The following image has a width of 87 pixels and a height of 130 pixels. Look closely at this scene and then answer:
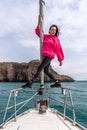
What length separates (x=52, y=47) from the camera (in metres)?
9.16

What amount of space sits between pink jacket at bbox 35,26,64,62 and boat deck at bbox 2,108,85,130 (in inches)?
67.7

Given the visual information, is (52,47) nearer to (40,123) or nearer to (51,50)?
(51,50)

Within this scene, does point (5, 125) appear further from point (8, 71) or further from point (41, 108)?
point (8, 71)

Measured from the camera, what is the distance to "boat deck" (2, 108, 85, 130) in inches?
285

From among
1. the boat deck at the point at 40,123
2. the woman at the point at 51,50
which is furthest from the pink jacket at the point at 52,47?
the boat deck at the point at 40,123

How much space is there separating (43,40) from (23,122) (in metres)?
2.73

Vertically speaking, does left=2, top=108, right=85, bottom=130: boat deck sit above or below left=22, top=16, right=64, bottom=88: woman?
below

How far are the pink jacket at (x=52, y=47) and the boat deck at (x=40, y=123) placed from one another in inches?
67.7

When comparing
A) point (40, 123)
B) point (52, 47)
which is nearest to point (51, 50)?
point (52, 47)

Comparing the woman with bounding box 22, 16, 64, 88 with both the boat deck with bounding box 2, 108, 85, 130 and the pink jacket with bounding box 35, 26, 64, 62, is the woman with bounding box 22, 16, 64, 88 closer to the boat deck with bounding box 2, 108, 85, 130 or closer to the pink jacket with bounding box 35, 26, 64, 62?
the pink jacket with bounding box 35, 26, 64, 62

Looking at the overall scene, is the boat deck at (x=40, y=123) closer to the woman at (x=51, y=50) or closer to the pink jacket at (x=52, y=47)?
the woman at (x=51, y=50)

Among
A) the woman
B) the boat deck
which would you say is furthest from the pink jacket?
the boat deck

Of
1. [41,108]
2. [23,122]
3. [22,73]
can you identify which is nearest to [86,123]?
[41,108]

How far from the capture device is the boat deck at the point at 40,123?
724 cm
